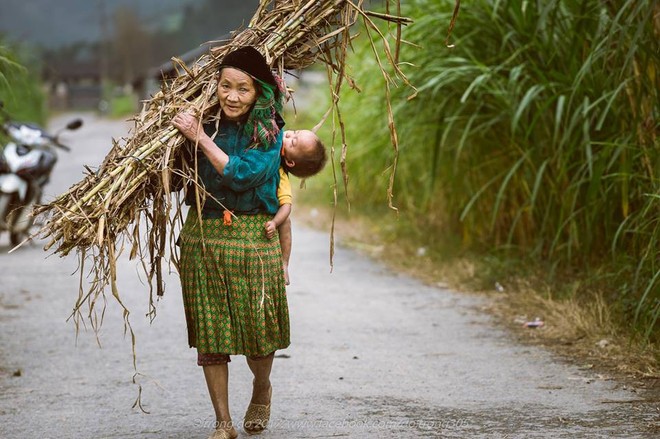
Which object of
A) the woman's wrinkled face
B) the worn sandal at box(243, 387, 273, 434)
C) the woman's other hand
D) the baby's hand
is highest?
the woman's wrinkled face

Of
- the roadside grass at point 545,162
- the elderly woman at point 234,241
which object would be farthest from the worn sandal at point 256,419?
the roadside grass at point 545,162

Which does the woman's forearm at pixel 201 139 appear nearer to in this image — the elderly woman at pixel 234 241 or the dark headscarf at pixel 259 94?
the elderly woman at pixel 234 241

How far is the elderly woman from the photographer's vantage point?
4.24m

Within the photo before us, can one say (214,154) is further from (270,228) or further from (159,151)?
(270,228)

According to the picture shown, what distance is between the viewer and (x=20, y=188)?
10.9 m

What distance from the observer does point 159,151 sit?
4.23 m

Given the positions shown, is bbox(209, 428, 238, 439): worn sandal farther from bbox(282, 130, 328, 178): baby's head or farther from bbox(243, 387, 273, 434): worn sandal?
bbox(282, 130, 328, 178): baby's head

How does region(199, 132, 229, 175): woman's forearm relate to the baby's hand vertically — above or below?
above

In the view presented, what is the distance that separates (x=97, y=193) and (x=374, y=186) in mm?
8283

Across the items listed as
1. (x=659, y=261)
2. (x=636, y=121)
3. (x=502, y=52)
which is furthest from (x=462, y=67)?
(x=659, y=261)

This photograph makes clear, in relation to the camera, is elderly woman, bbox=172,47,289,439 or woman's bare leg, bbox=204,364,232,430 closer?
elderly woman, bbox=172,47,289,439

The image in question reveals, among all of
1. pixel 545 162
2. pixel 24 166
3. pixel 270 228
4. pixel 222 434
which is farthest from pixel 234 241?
pixel 24 166

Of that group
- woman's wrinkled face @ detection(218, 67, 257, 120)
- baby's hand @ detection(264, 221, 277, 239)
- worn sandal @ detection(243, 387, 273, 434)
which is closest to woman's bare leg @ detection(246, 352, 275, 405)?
worn sandal @ detection(243, 387, 273, 434)

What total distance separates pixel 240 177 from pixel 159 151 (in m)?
0.32
